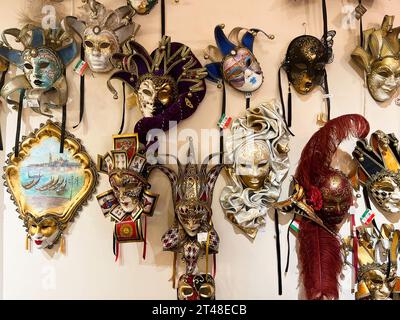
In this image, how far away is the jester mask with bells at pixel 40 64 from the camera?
5.16ft

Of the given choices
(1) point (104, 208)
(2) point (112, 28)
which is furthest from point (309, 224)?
(2) point (112, 28)

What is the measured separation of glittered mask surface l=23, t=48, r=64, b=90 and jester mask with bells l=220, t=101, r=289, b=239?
2.33ft

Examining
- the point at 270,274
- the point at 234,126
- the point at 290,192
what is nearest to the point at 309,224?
the point at 290,192

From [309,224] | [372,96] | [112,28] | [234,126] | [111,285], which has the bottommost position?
[111,285]

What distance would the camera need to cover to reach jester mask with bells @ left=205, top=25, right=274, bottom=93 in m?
1.56

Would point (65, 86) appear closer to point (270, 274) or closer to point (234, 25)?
point (234, 25)

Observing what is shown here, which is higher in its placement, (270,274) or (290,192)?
(290,192)

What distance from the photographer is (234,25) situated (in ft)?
5.40

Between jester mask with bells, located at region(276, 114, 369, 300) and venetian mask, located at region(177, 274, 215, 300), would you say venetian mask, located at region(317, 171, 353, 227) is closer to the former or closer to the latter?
jester mask with bells, located at region(276, 114, 369, 300)

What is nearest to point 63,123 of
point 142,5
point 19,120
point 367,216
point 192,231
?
point 19,120

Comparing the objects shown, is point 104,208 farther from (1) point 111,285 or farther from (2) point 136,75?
(2) point 136,75

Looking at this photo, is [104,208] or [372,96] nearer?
[104,208]

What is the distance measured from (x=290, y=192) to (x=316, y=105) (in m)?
0.35

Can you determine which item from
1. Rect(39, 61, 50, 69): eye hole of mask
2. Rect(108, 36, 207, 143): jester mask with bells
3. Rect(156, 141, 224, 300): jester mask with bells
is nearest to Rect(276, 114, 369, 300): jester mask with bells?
Rect(156, 141, 224, 300): jester mask with bells
